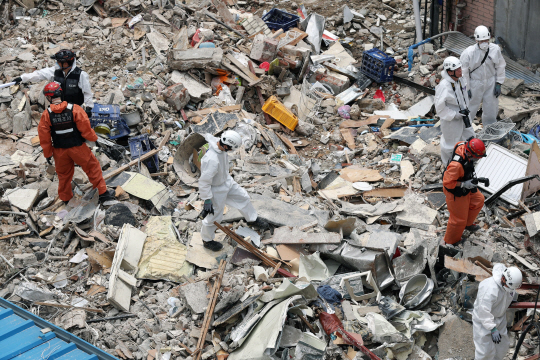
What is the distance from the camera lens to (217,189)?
6281 mm

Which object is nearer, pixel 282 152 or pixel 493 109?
pixel 493 109

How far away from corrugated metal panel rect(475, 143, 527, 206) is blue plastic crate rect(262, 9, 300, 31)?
238 inches

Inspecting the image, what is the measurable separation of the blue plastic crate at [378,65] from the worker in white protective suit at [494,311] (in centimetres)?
668

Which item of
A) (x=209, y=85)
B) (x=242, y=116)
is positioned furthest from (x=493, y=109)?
(x=209, y=85)

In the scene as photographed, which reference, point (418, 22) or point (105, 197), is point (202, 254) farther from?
point (418, 22)

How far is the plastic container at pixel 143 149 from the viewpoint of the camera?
830cm

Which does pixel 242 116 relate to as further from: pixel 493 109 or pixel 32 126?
pixel 493 109

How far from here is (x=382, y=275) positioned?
6039 millimetres

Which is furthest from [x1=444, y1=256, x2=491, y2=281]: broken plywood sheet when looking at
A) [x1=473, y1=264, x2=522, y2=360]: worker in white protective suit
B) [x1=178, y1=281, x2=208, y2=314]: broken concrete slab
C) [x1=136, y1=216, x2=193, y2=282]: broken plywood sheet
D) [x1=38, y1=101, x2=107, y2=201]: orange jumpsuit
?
[x1=38, y1=101, x2=107, y2=201]: orange jumpsuit

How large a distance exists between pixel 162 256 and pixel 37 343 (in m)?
2.17

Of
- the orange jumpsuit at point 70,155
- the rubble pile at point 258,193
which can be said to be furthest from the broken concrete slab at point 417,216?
the orange jumpsuit at point 70,155

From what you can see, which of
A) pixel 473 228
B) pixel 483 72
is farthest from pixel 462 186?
pixel 483 72

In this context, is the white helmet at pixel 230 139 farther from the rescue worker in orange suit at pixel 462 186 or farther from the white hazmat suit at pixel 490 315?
the white hazmat suit at pixel 490 315

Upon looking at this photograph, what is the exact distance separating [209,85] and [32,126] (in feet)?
11.1
